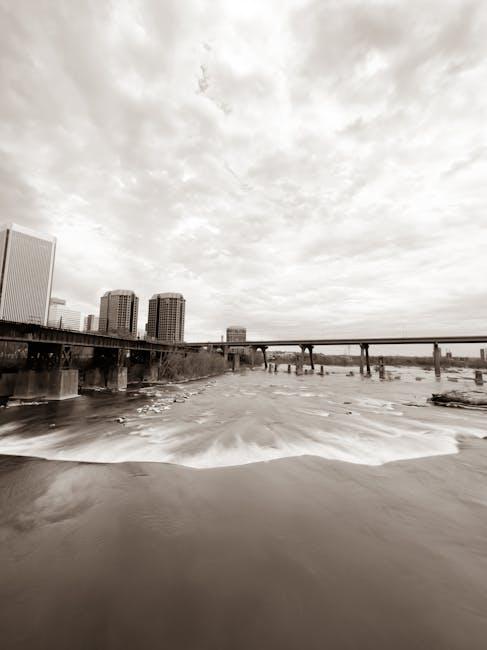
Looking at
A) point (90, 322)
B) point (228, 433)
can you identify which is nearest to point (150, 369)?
point (228, 433)

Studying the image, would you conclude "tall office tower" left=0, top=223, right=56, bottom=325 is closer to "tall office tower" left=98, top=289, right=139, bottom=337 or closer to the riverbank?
"tall office tower" left=98, top=289, right=139, bottom=337

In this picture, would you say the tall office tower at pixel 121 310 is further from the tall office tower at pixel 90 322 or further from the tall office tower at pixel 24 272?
the tall office tower at pixel 24 272

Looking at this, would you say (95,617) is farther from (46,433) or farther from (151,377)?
(151,377)

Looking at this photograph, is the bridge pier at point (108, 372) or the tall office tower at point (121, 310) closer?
the bridge pier at point (108, 372)

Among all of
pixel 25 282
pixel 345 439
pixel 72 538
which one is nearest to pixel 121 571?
pixel 72 538

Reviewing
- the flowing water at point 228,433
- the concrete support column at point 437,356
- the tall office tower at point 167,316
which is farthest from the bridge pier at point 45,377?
the tall office tower at point 167,316

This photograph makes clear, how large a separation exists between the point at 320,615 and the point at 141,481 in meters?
7.08

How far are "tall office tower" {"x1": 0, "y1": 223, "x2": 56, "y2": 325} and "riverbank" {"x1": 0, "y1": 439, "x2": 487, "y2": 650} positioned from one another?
206 m

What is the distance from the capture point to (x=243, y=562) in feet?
17.7

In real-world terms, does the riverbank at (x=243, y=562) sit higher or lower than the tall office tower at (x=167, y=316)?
lower

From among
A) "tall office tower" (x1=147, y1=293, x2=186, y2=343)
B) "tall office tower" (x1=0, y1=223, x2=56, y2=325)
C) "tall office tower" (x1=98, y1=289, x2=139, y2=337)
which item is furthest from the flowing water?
"tall office tower" (x1=0, y1=223, x2=56, y2=325)

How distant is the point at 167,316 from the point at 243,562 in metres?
162

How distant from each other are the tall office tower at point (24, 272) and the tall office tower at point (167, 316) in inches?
2918

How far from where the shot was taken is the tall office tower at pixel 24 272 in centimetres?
17050
